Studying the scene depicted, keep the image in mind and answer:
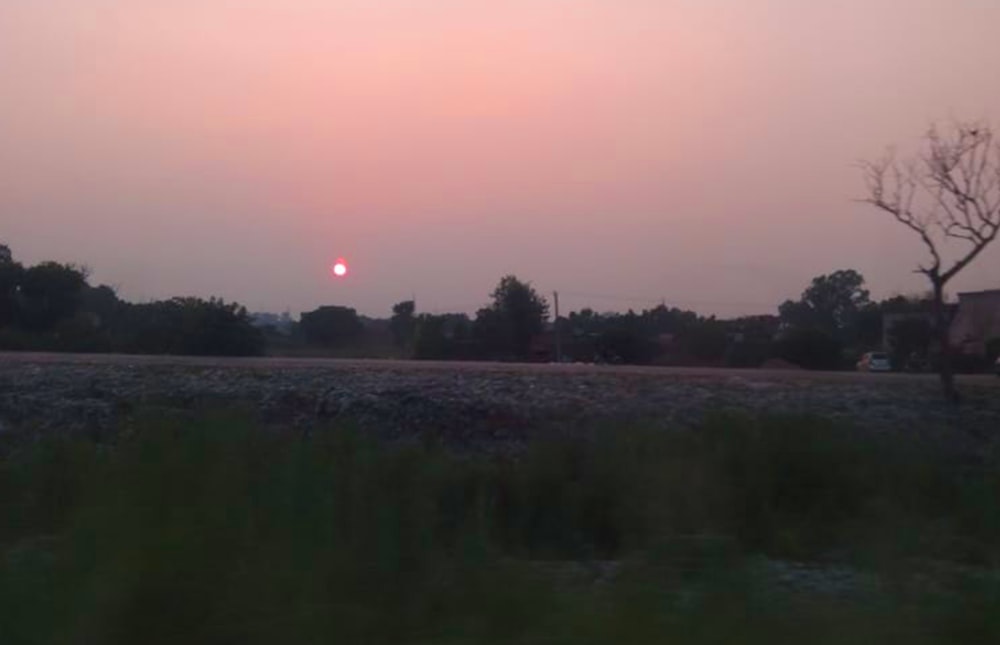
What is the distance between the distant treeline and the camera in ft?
227

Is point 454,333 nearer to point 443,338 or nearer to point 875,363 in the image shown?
point 443,338

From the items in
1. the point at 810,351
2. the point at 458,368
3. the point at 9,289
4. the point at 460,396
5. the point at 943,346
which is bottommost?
the point at 460,396

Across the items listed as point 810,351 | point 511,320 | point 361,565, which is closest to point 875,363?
point 810,351

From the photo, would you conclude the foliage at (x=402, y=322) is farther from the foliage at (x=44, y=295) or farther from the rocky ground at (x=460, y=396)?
the rocky ground at (x=460, y=396)

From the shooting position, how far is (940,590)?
11.0 metres

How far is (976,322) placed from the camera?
66875 millimetres

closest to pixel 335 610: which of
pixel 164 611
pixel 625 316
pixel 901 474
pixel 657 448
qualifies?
pixel 164 611

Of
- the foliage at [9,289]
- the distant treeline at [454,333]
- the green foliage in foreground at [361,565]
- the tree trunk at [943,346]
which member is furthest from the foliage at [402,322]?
the green foliage in foreground at [361,565]

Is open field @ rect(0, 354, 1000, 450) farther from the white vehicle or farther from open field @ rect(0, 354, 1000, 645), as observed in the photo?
the white vehicle

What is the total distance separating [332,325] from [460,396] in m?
Result: 45.9

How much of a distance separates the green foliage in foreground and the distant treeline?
51.4 metres

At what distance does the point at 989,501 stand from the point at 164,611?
11980mm

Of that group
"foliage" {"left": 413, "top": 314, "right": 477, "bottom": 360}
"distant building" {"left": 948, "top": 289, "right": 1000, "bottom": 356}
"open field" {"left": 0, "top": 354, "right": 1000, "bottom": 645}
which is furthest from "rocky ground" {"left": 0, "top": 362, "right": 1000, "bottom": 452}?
"foliage" {"left": 413, "top": 314, "right": 477, "bottom": 360}

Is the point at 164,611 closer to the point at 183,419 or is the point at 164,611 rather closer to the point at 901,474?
the point at 183,419
